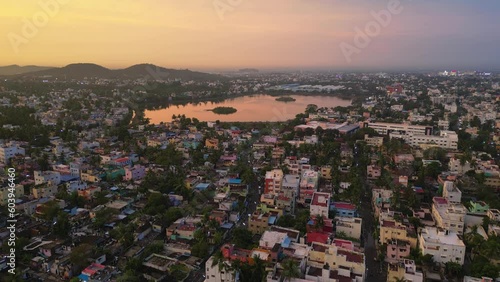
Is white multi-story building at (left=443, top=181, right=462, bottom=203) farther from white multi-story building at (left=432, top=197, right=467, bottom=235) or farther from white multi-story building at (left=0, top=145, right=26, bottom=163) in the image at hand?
white multi-story building at (left=0, top=145, right=26, bottom=163)

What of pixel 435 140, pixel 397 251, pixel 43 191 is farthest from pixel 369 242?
pixel 435 140

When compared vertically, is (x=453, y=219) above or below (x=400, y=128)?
above

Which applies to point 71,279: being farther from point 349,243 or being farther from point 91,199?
point 349,243

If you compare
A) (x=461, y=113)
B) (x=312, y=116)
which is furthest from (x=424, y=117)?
(x=312, y=116)

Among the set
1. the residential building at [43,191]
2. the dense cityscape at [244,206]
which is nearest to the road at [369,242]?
the dense cityscape at [244,206]

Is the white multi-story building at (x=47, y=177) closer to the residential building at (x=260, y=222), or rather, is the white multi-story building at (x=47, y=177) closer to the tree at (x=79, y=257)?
the tree at (x=79, y=257)

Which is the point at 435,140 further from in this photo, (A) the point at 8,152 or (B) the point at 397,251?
(A) the point at 8,152

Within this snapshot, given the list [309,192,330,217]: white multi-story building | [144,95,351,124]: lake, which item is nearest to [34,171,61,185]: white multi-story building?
[309,192,330,217]: white multi-story building
